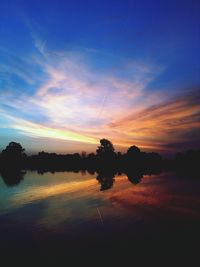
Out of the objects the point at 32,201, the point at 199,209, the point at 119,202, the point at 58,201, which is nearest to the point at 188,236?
the point at 199,209

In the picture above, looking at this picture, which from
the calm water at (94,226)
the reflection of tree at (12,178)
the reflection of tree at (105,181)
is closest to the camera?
the calm water at (94,226)

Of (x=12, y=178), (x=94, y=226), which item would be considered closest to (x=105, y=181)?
(x=12, y=178)

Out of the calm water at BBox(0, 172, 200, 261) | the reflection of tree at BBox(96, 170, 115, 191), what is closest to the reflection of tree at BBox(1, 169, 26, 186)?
the reflection of tree at BBox(96, 170, 115, 191)

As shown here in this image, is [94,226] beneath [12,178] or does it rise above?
beneath

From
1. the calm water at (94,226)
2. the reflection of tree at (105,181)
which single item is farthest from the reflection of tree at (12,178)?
the calm water at (94,226)

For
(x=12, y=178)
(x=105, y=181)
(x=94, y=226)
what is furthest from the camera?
(x=12, y=178)

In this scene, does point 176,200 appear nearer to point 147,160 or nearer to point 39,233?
point 39,233

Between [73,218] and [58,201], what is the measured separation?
10031mm

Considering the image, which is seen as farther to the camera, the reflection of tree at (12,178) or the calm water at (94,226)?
the reflection of tree at (12,178)

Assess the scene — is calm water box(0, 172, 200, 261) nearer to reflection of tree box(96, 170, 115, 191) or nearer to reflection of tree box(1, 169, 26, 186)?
reflection of tree box(96, 170, 115, 191)

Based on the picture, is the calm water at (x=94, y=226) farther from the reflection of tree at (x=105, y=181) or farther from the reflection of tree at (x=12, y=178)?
the reflection of tree at (x=12, y=178)

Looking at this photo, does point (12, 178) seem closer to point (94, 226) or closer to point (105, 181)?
point (105, 181)

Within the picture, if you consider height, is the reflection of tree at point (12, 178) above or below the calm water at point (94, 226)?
above

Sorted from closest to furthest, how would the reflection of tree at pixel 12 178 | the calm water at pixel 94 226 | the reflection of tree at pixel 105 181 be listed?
the calm water at pixel 94 226, the reflection of tree at pixel 105 181, the reflection of tree at pixel 12 178
